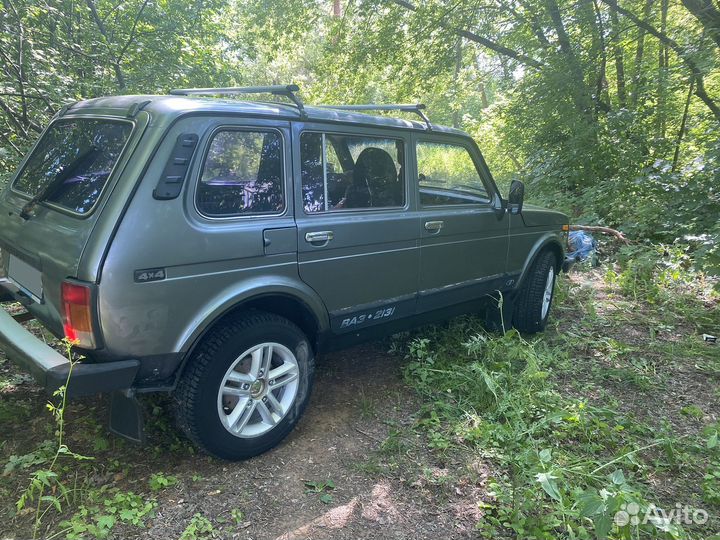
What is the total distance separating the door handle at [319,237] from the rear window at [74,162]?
1052mm

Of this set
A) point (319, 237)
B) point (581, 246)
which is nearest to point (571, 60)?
point (581, 246)

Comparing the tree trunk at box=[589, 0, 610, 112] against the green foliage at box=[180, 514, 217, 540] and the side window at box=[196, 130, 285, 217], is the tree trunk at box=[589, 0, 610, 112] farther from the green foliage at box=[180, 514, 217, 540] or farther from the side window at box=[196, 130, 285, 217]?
the green foliage at box=[180, 514, 217, 540]

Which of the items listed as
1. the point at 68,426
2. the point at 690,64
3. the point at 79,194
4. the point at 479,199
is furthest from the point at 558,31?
the point at 68,426

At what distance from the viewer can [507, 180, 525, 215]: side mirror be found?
13.1 feet

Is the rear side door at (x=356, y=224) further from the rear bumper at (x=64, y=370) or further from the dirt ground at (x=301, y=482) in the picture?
the rear bumper at (x=64, y=370)

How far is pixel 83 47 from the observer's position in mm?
6203

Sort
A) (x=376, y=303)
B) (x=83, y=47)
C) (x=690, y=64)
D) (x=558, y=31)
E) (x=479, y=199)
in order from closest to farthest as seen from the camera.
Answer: (x=376, y=303)
(x=479, y=199)
(x=690, y=64)
(x=83, y=47)
(x=558, y=31)

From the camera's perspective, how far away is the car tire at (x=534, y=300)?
4.54 meters

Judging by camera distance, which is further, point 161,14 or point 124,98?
point 161,14

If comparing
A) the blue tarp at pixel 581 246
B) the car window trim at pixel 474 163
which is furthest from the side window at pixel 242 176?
the blue tarp at pixel 581 246

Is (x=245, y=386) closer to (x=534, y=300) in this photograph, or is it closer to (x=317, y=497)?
(x=317, y=497)

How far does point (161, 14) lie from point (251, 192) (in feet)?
20.1

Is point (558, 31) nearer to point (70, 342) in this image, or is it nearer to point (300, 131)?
point (300, 131)

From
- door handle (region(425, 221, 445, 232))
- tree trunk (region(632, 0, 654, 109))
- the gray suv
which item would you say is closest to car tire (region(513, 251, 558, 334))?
the gray suv
